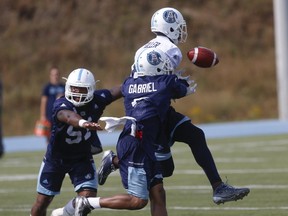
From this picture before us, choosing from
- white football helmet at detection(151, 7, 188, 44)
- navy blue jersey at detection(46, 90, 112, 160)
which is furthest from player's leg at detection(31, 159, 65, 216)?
white football helmet at detection(151, 7, 188, 44)

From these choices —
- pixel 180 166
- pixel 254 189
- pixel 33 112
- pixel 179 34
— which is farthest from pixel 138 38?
pixel 179 34

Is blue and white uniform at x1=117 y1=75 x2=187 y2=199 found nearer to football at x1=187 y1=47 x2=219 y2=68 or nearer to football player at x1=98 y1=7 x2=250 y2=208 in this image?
football player at x1=98 y1=7 x2=250 y2=208

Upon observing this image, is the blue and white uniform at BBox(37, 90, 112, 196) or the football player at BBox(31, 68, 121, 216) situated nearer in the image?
the football player at BBox(31, 68, 121, 216)

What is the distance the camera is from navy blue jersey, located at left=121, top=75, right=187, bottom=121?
359 inches

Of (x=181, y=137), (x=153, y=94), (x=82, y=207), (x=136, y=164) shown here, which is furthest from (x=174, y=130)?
(x=82, y=207)

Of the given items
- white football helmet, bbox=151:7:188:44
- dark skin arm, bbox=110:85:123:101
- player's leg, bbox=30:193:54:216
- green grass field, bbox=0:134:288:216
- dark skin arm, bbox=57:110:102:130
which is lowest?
green grass field, bbox=0:134:288:216

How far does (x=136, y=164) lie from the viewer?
9.04 meters

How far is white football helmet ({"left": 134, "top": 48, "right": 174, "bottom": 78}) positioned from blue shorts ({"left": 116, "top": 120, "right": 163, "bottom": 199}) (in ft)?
1.75

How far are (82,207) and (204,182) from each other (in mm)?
5254

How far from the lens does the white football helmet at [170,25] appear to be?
384 inches

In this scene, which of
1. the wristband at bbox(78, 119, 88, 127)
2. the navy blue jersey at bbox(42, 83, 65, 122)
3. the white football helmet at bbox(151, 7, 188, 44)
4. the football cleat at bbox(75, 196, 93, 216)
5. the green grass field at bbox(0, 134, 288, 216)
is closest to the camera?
the wristband at bbox(78, 119, 88, 127)

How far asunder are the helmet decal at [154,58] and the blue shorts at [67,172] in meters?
1.32

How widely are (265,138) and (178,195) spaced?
32.1 feet

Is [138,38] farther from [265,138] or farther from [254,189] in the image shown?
[254,189]
